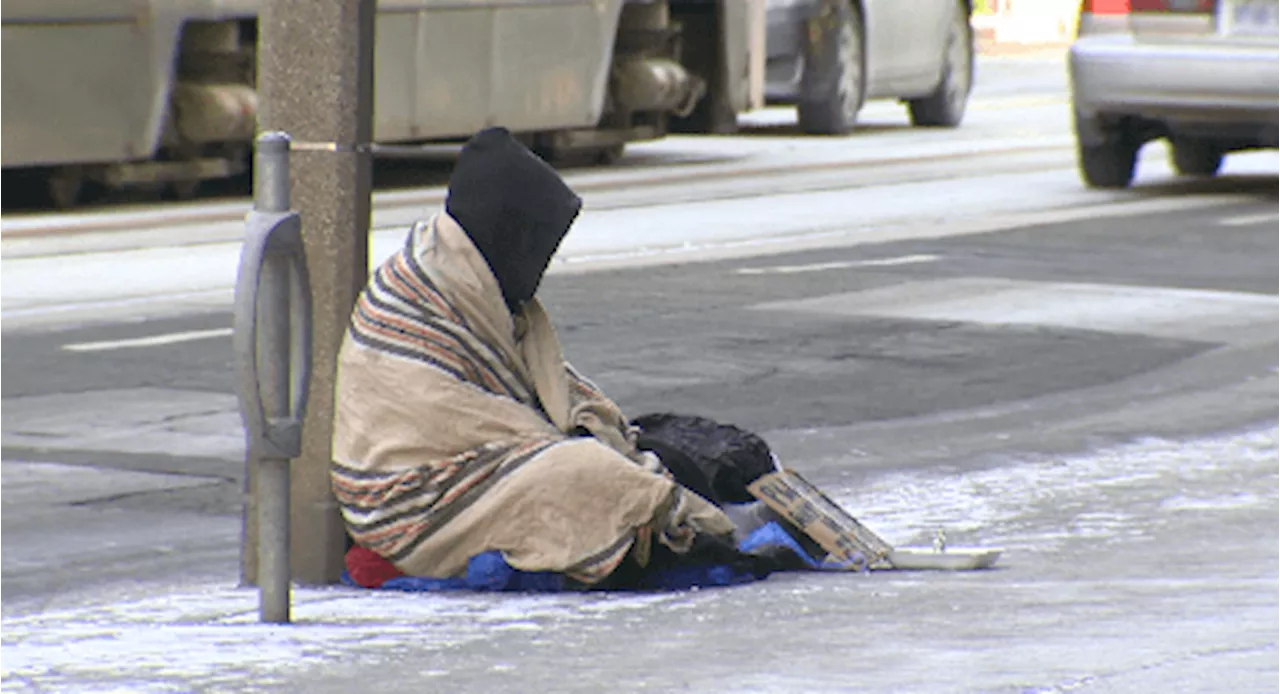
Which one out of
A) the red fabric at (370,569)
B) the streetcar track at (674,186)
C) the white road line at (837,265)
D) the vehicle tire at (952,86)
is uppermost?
the red fabric at (370,569)

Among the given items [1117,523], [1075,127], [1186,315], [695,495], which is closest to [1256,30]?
[1075,127]

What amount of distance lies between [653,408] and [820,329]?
2.27 metres

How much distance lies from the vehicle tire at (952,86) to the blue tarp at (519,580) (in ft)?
65.0

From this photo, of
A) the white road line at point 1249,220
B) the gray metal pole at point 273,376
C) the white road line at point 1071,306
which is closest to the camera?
the gray metal pole at point 273,376

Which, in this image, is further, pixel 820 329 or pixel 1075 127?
pixel 1075 127

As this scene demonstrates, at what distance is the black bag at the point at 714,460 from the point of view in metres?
6.44

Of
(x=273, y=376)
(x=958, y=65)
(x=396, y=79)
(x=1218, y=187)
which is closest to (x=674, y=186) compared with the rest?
(x=396, y=79)

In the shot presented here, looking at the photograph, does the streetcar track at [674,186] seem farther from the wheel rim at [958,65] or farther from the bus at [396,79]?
the wheel rim at [958,65]

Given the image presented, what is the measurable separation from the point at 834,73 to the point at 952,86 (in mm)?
2633

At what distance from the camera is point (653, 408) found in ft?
30.2

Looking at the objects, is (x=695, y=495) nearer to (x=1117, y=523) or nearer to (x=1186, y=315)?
(x=1117, y=523)

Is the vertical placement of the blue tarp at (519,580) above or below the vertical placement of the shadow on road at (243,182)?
above

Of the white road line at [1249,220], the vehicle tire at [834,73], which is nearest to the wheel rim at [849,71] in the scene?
the vehicle tire at [834,73]

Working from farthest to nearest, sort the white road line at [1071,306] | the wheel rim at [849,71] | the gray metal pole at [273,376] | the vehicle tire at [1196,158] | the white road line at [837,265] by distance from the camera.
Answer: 1. the wheel rim at [849,71]
2. the vehicle tire at [1196,158]
3. the white road line at [837,265]
4. the white road line at [1071,306]
5. the gray metal pole at [273,376]
